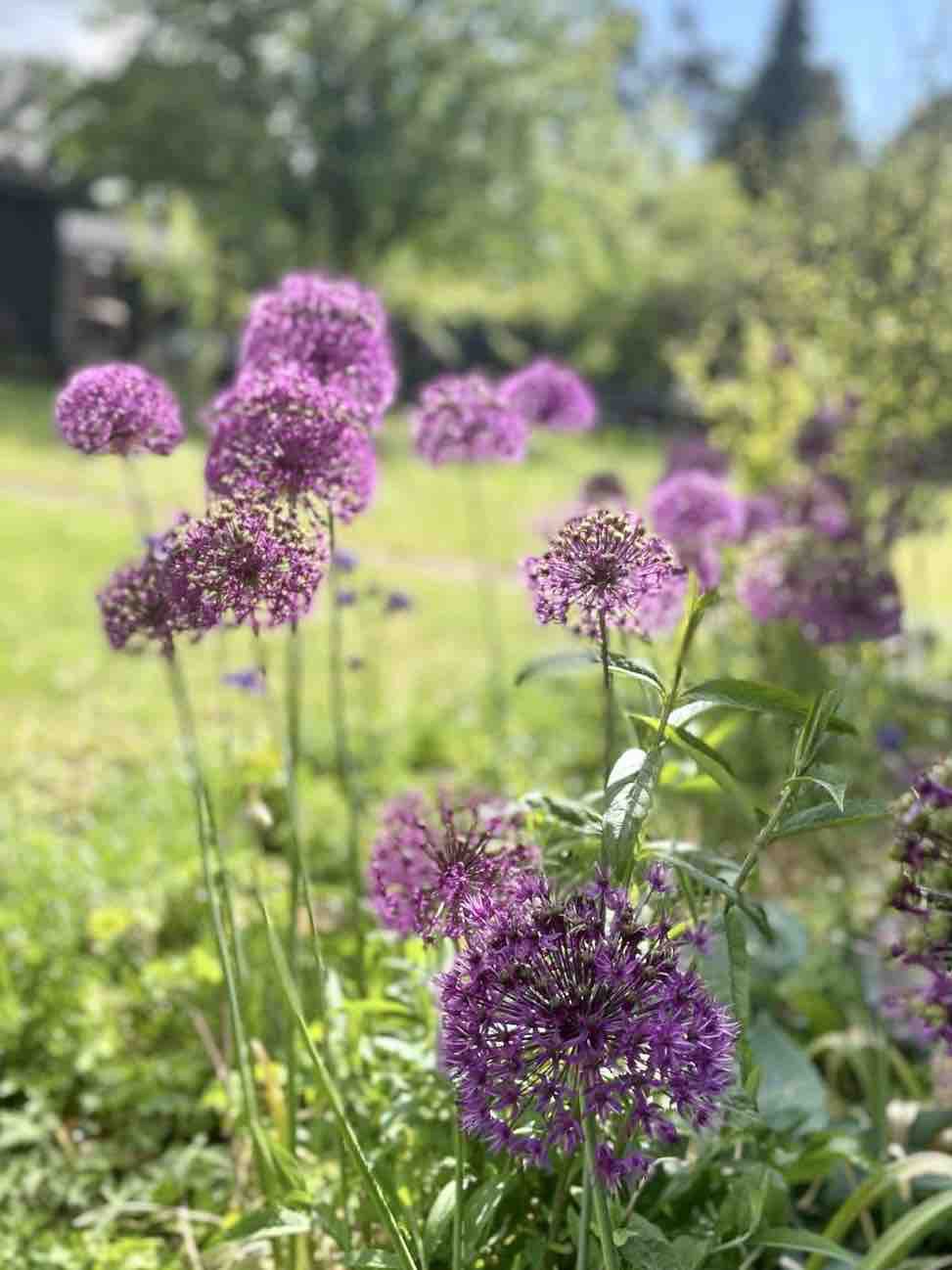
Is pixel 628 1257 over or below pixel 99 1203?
over

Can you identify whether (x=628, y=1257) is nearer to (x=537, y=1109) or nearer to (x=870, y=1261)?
(x=870, y=1261)

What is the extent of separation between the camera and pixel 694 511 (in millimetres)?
3430

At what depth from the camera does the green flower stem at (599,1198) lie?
1.39m

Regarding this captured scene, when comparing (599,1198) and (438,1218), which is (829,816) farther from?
(438,1218)

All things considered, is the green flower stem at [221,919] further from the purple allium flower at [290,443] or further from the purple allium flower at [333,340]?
the purple allium flower at [333,340]

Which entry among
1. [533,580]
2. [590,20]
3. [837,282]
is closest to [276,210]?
[590,20]

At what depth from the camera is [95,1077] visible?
315cm

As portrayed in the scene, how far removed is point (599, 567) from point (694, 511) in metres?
1.98

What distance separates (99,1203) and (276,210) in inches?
915

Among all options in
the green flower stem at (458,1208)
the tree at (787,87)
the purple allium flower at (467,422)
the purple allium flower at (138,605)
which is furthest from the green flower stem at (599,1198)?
the tree at (787,87)

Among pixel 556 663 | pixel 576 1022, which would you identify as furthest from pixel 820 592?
pixel 576 1022

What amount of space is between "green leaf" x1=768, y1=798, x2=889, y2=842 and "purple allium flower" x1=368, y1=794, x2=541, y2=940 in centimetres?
32

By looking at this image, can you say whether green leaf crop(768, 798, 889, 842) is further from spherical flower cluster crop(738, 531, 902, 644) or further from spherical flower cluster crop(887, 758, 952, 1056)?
spherical flower cluster crop(738, 531, 902, 644)

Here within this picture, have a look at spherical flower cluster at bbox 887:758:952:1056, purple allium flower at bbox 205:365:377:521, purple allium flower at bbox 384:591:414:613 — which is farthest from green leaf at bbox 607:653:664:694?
purple allium flower at bbox 384:591:414:613
